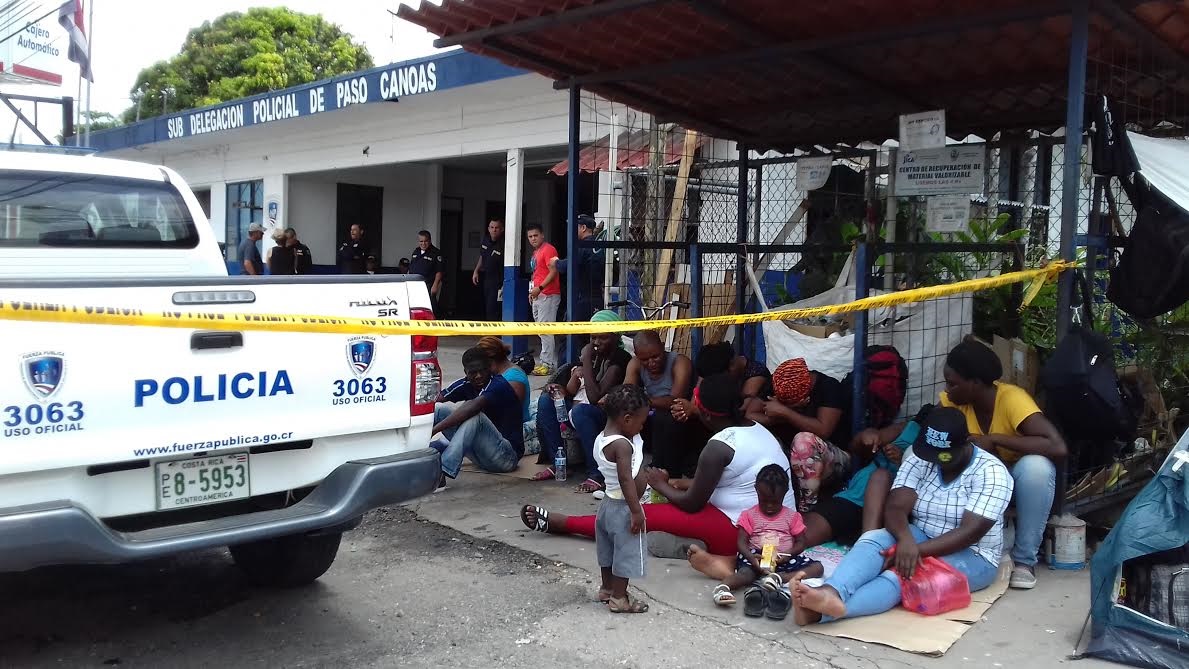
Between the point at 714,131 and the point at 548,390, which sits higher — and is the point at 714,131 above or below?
above

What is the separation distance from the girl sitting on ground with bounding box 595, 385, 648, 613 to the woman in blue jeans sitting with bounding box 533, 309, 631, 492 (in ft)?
6.34

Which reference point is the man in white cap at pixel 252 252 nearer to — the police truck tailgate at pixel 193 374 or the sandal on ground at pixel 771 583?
the police truck tailgate at pixel 193 374

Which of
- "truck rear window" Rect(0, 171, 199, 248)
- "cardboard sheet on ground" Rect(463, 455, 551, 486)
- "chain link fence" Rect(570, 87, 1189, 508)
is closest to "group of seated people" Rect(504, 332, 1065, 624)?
"chain link fence" Rect(570, 87, 1189, 508)

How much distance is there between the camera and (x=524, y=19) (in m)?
5.64

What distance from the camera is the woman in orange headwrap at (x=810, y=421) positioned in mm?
5000

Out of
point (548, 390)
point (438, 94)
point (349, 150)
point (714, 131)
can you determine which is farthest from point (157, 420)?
point (349, 150)

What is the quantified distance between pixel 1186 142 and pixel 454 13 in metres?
4.14

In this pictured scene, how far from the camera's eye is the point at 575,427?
6.40 m

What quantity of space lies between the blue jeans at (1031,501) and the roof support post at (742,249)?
2402mm

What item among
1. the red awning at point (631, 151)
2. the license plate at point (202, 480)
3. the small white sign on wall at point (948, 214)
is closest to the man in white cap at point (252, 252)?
the red awning at point (631, 151)

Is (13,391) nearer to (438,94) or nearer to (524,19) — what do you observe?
(524,19)

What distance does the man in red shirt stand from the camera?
10.5 meters

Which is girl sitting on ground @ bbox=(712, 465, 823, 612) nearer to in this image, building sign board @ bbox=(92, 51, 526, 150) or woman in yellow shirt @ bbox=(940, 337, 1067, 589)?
woman in yellow shirt @ bbox=(940, 337, 1067, 589)

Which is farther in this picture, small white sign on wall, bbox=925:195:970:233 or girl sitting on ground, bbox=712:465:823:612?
small white sign on wall, bbox=925:195:970:233
